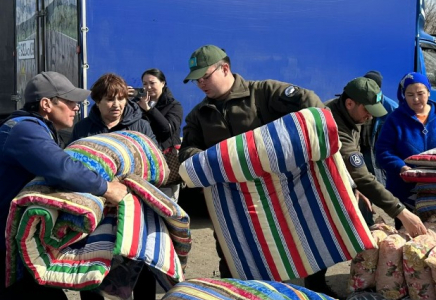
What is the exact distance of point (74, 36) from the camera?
6320mm

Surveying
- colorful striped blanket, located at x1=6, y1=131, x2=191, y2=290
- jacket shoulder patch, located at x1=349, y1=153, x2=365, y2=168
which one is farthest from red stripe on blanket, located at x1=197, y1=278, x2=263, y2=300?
jacket shoulder patch, located at x1=349, y1=153, x2=365, y2=168

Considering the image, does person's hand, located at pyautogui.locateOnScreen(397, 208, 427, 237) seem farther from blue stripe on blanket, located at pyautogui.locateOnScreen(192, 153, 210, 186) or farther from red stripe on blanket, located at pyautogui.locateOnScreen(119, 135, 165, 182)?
red stripe on blanket, located at pyautogui.locateOnScreen(119, 135, 165, 182)

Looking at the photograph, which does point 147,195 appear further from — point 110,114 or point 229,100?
point 110,114

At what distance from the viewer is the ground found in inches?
192

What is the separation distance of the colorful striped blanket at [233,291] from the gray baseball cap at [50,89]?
41.2 inches

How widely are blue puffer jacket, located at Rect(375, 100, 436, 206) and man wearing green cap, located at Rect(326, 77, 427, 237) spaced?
13.6 inches

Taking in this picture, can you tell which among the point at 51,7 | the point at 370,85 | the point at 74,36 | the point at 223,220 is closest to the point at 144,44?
the point at 74,36

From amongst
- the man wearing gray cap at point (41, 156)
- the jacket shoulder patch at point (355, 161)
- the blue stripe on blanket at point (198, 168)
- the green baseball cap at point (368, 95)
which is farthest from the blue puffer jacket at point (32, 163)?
the green baseball cap at point (368, 95)

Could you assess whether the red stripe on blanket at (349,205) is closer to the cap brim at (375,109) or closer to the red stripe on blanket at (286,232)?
the red stripe on blanket at (286,232)

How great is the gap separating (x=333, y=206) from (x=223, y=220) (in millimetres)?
586

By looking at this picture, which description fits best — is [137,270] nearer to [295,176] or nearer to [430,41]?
[295,176]

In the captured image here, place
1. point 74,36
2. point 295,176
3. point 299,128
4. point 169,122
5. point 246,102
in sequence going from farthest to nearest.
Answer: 1. point 74,36
2. point 169,122
3. point 246,102
4. point 295,176
5. point 299,128

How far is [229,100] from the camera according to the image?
11.2 feet

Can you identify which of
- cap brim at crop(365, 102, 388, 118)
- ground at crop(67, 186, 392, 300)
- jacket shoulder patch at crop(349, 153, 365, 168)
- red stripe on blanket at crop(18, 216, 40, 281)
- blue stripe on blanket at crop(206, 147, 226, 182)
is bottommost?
ground at crop(67, 186, 392, 300)
